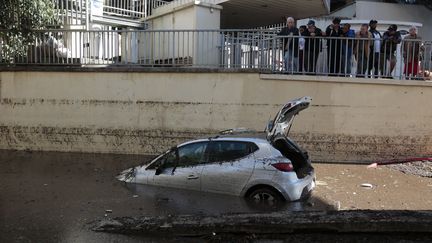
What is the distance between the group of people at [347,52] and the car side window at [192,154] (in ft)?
17.3

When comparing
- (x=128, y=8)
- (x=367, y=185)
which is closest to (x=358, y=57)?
(x=367, y=185)

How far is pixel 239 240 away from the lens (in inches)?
183

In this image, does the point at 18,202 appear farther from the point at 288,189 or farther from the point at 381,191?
the point at 381,191

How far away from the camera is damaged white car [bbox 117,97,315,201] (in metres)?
7.88

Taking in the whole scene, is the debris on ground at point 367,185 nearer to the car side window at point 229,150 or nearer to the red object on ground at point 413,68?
the car side window at point 229,150

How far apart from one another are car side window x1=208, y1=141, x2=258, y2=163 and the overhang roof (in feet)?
30.1

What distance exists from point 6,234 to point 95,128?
7.80 m

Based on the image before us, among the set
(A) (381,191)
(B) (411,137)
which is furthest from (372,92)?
(A) (381,191)

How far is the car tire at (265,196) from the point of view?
7.89 metres

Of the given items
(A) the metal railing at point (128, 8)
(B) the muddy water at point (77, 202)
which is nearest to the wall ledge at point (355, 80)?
(B) the muddy water at point (77, 202)

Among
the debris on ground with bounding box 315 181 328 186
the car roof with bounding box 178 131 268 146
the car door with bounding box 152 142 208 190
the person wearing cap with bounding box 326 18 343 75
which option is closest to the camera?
the car roof with bounding box 178 131 268 146

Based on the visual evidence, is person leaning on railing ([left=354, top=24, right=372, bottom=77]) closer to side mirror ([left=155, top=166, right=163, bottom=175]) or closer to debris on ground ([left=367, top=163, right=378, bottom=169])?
debris on ground ([left=367, top=163, right=378, bottom=169])

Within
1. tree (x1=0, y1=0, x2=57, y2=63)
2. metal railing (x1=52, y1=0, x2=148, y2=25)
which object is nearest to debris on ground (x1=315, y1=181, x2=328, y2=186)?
tree (x1=0, y1=0, x2=57, y2=63)

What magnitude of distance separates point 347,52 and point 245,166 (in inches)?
238
